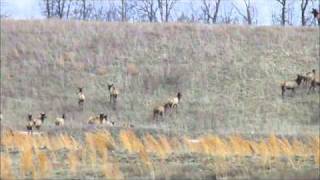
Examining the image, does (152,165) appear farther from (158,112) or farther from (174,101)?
(174,101)

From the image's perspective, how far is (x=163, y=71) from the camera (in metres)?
40.8

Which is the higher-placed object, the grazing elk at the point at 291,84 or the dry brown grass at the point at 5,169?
the grazing elk at the point at 291,84

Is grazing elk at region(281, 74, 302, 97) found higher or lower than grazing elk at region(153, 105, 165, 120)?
higher

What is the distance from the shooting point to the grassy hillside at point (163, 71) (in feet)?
115

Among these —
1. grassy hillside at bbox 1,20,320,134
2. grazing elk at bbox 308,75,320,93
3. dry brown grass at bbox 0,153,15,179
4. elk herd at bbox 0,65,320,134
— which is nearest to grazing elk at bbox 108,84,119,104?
elk herd at bbox 0,65,320,134

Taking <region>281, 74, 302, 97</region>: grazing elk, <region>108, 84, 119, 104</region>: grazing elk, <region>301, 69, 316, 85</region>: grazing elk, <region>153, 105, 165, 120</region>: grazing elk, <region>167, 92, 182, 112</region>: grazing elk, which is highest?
<region>301, 69, 316, 85</region>: grazing elk

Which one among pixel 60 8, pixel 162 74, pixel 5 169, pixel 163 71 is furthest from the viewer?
pixel 60 8

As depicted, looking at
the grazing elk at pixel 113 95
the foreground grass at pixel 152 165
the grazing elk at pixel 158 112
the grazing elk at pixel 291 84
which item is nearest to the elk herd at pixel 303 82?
the grazing elk at pixel 291 84

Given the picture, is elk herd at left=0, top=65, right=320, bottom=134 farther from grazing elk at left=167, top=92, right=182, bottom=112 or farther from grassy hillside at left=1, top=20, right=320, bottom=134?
grassy hillside at left=1, top=20, right=320, bottom=134

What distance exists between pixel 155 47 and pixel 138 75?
175 inches

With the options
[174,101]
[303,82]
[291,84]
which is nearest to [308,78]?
[303,82]

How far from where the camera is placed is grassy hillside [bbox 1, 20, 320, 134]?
1385 inches

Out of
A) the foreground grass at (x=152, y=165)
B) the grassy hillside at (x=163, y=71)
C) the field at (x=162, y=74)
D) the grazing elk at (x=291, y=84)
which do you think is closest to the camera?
the foreground grass at (x=152, y=165)

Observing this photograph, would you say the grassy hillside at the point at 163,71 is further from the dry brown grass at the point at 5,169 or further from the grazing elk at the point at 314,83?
the dry brown grass at the point at 5,169
